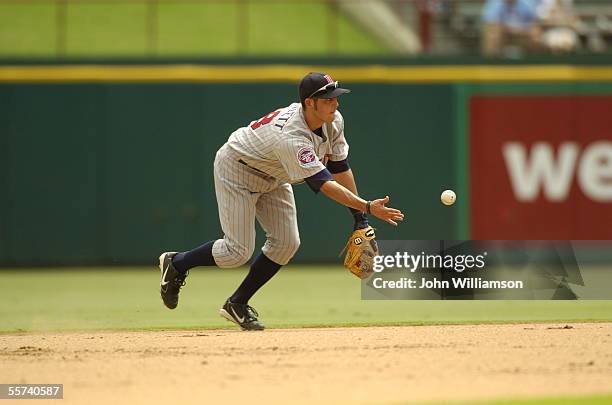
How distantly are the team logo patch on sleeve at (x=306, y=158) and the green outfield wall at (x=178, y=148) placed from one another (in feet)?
22.7

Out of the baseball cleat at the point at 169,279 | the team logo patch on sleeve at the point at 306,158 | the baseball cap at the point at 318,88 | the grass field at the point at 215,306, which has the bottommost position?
the grass field at the point at 215,306

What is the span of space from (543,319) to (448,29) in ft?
26.0

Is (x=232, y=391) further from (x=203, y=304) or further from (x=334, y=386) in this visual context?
(x=203, y=304)

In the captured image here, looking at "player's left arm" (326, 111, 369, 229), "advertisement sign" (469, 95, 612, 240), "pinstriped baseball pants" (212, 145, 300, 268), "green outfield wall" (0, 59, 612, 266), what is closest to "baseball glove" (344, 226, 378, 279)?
"player's left arm" (326, 111, 369, 229)

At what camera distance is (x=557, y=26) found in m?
14.9

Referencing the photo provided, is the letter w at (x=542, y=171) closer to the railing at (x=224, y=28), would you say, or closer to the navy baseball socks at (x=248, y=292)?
the railing at (x=224, y=28)

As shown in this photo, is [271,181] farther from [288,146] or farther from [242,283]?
[242,283]

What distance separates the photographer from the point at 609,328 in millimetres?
7910

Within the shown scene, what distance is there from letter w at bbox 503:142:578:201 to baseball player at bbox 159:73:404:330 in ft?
22.1

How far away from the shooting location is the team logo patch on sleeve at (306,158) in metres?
7.21

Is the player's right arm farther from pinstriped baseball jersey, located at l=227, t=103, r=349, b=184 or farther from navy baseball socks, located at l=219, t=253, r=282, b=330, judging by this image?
navy baseball socks, located at l=219, t=253, r=282, b=330

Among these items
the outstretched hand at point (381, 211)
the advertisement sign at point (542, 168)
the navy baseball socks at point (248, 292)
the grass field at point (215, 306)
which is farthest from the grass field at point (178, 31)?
the outstretched hand at point (381, 211)

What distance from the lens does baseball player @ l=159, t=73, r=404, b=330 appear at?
728 cm

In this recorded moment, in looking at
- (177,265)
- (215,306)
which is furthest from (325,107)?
(215,306)
